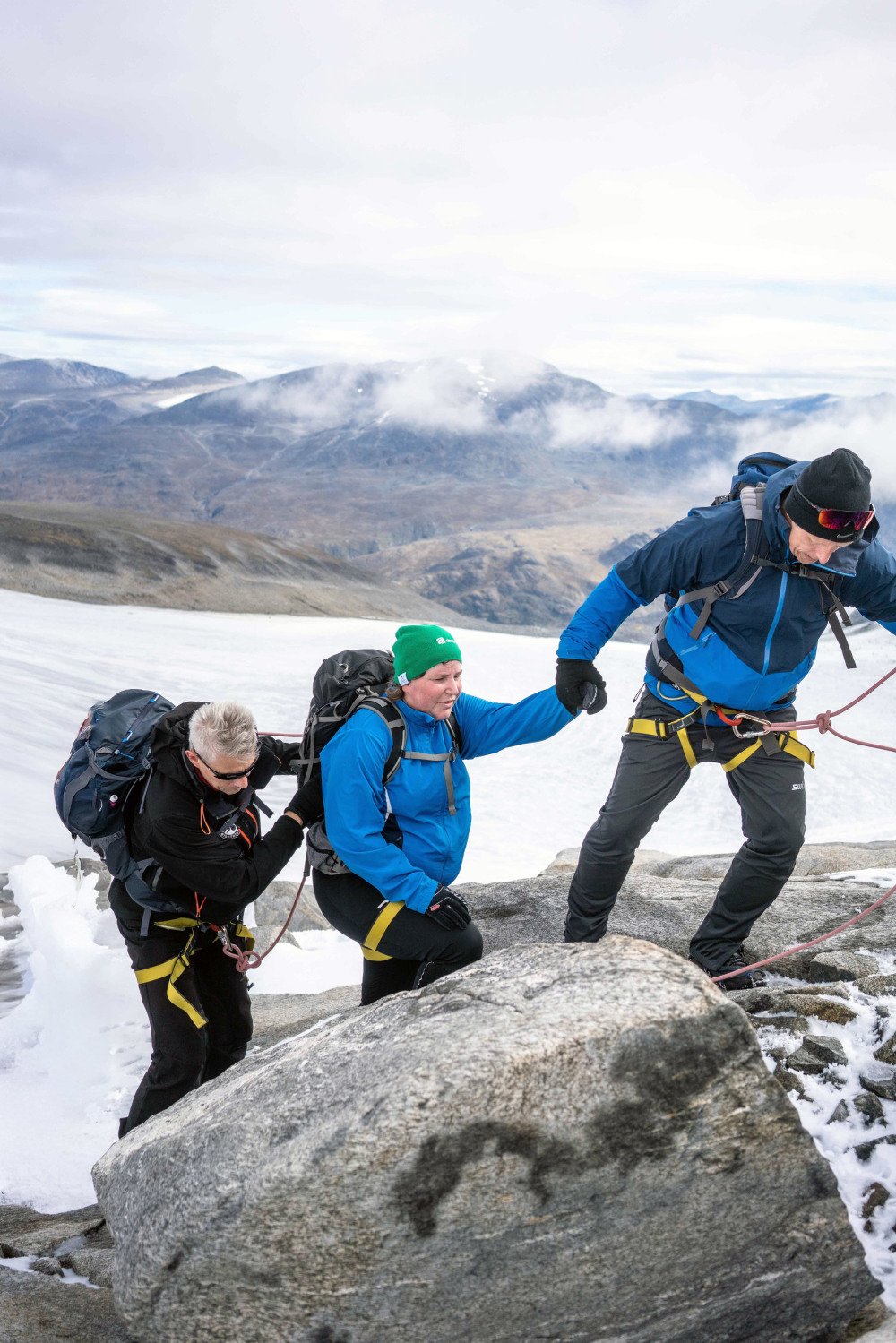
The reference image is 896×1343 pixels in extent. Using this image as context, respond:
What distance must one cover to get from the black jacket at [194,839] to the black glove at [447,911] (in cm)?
89

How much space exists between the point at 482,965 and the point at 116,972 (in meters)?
A: 6.85

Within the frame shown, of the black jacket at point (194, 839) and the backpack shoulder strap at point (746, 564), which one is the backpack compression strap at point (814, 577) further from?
the black jacket at point (194, 839)

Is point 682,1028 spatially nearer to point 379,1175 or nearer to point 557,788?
point 379,1175

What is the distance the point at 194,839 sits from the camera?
19.2ft

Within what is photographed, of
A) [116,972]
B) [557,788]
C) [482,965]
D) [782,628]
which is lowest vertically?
[557,788]

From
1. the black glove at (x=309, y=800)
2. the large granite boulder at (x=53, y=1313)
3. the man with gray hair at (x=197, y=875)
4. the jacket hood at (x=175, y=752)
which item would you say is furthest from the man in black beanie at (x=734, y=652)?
the large granite boulder at (x=53, y=1313)

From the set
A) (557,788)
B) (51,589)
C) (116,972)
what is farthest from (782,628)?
(51,589)

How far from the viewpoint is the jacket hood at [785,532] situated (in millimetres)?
6301

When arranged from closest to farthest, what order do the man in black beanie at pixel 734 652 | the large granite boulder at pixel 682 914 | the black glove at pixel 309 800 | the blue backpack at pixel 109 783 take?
the blue backpack at pixel 109 783
the black glove at pixel 309 800
the man in black beanie at pixel 734 652
the large granite boulder at pixel 682 914

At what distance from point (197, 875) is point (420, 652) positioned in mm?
1810

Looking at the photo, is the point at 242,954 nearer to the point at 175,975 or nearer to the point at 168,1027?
the point at 175,975

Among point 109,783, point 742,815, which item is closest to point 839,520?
point 742,815

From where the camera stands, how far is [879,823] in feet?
66.3

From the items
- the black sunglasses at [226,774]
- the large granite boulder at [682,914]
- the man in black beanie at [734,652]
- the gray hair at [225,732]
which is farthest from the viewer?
the large granite boulder at [682,914]
